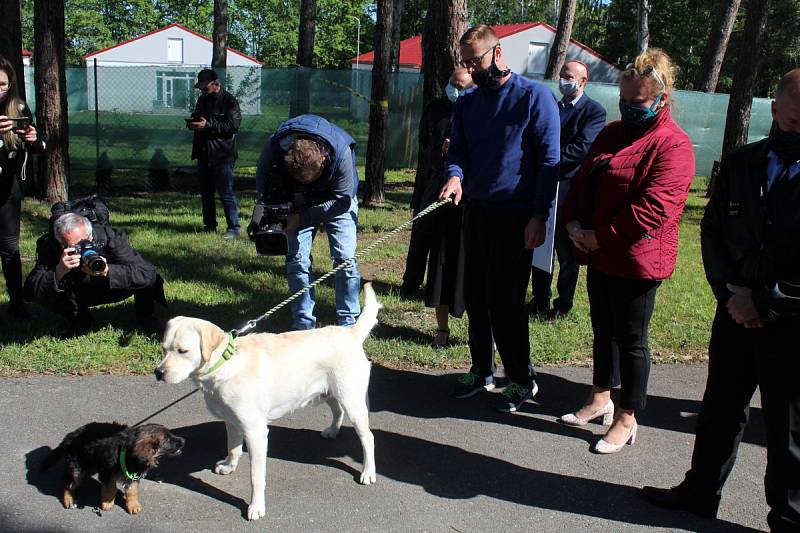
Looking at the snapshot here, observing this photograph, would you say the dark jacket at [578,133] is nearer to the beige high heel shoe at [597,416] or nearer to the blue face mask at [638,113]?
the beige high heel shoe at [597,416]

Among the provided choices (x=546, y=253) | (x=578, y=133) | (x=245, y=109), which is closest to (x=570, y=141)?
(x=578, y=133)

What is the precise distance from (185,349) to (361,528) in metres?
1.15

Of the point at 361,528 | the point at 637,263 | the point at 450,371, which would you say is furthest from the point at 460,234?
the point at 361,528

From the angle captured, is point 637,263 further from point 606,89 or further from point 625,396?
point 606,89

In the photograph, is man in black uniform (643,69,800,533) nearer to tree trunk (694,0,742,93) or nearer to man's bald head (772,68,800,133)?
man's bald head (772,68,800,133)

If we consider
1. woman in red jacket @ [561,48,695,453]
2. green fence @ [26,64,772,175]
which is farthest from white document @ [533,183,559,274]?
green fence @ [26,64,772,175]

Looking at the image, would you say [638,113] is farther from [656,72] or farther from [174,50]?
[174,50]

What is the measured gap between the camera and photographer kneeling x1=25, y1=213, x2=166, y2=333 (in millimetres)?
4902

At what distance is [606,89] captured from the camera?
16.8 metres

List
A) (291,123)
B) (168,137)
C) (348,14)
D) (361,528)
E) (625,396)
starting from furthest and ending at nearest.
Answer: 1. (348,14)
2. (168,137)
3. (291,123)
4. (625,396)
5. (361,528)

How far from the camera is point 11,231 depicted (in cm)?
550

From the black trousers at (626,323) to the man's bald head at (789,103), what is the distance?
1155 millimetres

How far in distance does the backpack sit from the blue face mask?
12.1 feet

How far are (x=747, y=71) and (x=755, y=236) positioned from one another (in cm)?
1146
